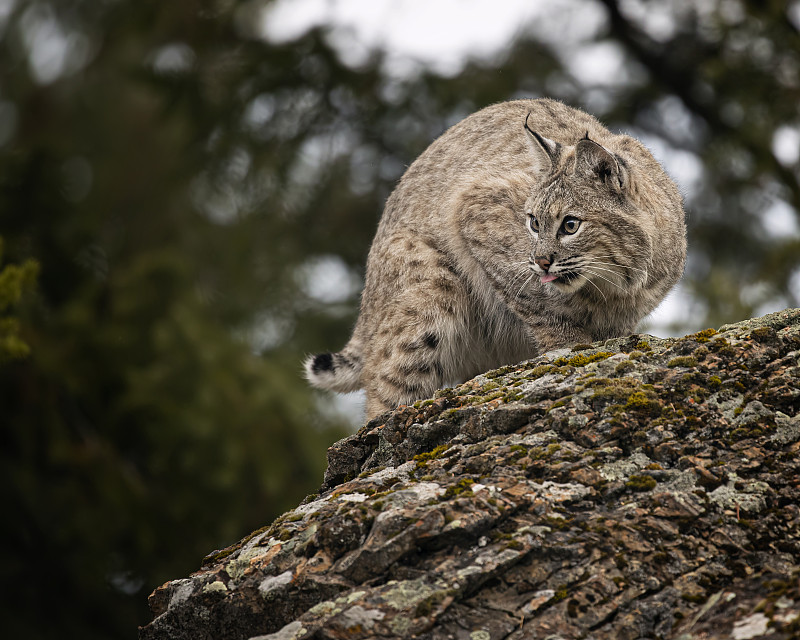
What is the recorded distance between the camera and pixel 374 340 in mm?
5633

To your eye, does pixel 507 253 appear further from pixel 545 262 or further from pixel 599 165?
pixel 599 165

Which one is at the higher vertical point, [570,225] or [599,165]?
[599,165]

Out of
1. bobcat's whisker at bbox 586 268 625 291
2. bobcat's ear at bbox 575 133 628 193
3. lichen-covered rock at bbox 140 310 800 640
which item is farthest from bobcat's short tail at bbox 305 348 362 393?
lichen-covered rock at bbox 140 310 800 640

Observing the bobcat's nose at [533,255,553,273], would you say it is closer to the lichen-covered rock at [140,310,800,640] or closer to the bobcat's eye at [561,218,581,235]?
the bobcat's eye at [561,218,581,235]

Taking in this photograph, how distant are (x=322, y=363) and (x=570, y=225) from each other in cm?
208

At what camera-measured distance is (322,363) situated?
5996mm

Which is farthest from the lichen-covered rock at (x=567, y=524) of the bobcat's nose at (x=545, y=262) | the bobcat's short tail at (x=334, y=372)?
the bobcat's short tail at (x=334, y=372)

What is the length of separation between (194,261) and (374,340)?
590 centimetres

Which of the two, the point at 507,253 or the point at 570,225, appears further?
the point at 507,253

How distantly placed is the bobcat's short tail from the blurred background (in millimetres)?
3127

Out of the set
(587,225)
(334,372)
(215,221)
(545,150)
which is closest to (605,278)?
(587,225)

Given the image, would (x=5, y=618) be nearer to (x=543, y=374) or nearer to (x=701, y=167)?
(x=543, y=374)

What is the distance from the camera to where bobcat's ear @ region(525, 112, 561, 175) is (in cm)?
492

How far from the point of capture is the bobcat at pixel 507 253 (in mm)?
4812
